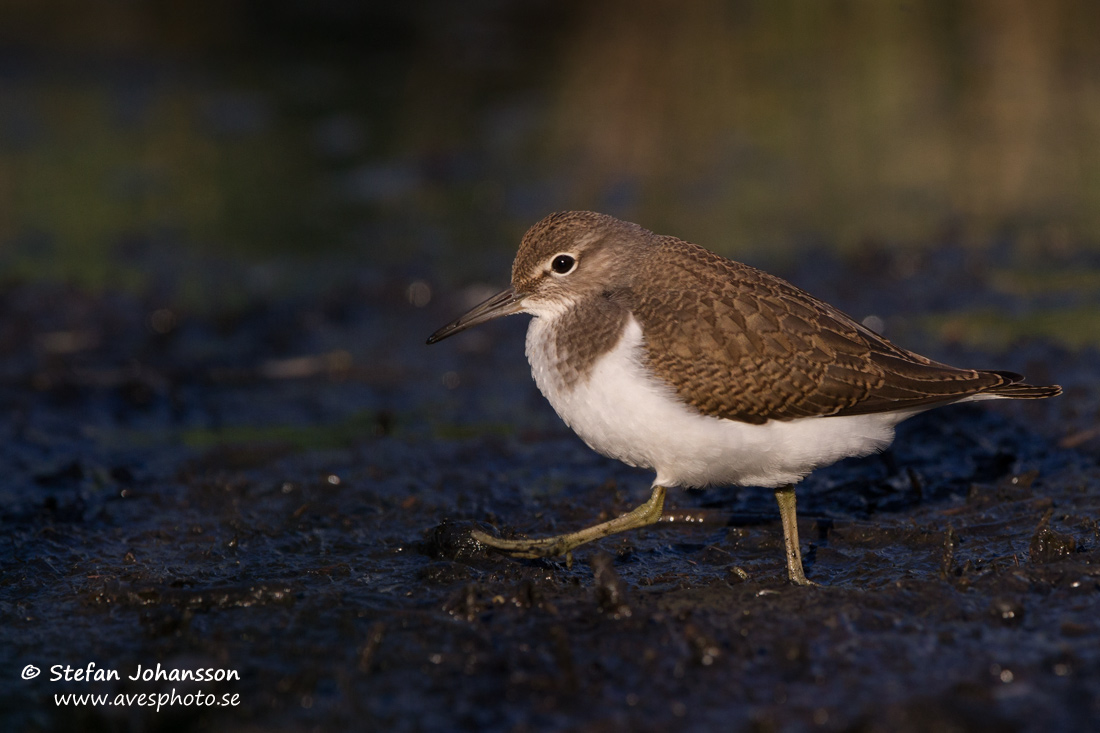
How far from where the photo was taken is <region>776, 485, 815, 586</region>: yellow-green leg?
19.2ft

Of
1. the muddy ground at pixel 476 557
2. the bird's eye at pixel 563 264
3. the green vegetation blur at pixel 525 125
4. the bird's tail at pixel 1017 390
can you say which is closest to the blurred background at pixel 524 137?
the green vegetation blur at pixel 525 125

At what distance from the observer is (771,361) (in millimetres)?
5746

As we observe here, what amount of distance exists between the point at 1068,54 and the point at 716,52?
4.66m

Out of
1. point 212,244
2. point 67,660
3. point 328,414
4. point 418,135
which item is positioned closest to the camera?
point 67,660

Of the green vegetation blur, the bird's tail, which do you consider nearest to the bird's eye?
the bird's tail

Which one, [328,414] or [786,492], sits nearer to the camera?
[786,492]

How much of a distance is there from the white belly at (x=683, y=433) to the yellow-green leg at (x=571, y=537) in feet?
1.22

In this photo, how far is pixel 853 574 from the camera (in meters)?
6.03

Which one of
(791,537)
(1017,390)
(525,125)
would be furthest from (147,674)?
(525,125)

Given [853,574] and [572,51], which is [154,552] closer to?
[853,574]

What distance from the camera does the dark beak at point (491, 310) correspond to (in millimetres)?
6551

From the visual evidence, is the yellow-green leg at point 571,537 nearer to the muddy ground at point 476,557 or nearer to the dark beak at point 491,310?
the muddy ground at point 476,557

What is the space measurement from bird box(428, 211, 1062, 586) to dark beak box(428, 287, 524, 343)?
39cm

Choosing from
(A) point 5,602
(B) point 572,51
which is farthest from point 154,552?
(B) point 572,51
